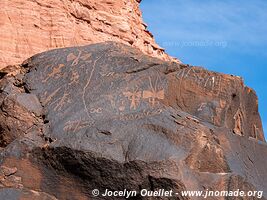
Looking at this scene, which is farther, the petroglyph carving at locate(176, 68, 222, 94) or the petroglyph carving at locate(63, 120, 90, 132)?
the petroglyph carving at locate(176, 68, 222, 94)

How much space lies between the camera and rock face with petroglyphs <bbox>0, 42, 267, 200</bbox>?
6406 mm

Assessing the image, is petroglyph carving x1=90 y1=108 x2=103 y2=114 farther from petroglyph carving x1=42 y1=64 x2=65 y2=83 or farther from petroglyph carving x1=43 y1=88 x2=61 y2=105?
petroglyph carving x1=42 y1=64 x2=65 y2=83

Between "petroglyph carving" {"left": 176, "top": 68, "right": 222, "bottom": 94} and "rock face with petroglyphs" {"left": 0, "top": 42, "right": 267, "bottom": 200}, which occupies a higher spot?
"petroglyph carving" {"left": 176, "top": 68, "right": 222, "bottom": 94}

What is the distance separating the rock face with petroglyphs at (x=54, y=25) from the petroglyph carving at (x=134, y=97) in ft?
27.1

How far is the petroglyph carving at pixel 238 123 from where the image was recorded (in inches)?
300

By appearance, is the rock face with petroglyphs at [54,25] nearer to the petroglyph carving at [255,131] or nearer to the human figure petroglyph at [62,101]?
the human figure petroglyph at [62,101]

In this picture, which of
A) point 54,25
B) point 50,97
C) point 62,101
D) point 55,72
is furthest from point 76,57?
point 54,25

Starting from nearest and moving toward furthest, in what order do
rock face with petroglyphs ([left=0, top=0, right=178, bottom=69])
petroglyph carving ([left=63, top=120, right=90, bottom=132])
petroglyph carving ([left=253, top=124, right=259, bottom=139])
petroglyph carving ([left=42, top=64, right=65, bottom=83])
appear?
petroglyph carving ([left=63, top=120, right=90, bottom=132]) → petroglyph carving ([left=42, top=64, right=65, bottom=83]) → petroglyph carving ([left=253, top=124, right=259, bottom=139]) → rock face with petroglyphs ([left=0, top=0, right=178, bottom=69])

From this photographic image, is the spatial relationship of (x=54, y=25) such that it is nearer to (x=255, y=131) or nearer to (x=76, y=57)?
(x=76, y=57)

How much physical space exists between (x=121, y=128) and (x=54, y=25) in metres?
10.2

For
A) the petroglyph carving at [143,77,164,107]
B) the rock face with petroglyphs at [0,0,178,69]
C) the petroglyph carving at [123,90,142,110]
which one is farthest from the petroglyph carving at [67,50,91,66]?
the rock face with petroglyphs at [0,0,178,69]

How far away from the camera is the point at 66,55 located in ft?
27.3

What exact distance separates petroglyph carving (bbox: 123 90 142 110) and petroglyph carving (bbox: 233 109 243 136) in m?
1.29

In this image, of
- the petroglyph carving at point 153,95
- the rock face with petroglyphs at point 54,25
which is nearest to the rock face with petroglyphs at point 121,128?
the petroglyph carving at point 153,95
